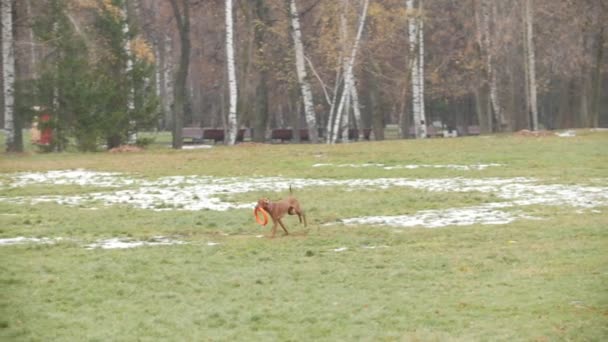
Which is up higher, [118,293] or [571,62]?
[571,62]

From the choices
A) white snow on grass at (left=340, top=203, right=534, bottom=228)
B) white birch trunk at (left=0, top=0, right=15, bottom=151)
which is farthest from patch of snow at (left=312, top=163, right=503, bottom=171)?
white birch trunk at (left=0, top=0, right=15, bottom=151)

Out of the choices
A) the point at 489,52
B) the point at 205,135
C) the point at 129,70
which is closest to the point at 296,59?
the point at 129,70

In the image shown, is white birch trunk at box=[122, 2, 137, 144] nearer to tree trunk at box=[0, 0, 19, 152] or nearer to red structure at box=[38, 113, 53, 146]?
red structure at box=[38, 113, 53, 146]

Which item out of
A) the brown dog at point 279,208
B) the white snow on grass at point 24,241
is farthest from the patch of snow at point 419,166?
the white snow on grass at point 24,241

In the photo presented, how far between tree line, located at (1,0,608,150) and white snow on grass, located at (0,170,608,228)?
952 cm

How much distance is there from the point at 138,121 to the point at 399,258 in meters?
24.8

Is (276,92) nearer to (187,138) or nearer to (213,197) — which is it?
(187,138)

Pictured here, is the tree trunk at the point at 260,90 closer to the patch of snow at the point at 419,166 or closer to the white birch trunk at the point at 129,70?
the white birch trunk at the point at 129,70

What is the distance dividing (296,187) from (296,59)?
19.3 metres

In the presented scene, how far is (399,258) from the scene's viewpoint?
13367mm

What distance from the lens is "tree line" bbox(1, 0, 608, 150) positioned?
36.0 m

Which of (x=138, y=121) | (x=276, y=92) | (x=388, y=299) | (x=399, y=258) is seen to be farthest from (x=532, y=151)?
(x=276, y=92)

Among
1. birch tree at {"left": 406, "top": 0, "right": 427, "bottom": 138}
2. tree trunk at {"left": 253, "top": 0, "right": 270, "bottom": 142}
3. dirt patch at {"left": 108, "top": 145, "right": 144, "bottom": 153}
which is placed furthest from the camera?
tree trunk at {"left": 253, "top": 0, "right": 270, "bottom": 142}

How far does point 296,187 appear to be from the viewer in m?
23.0
